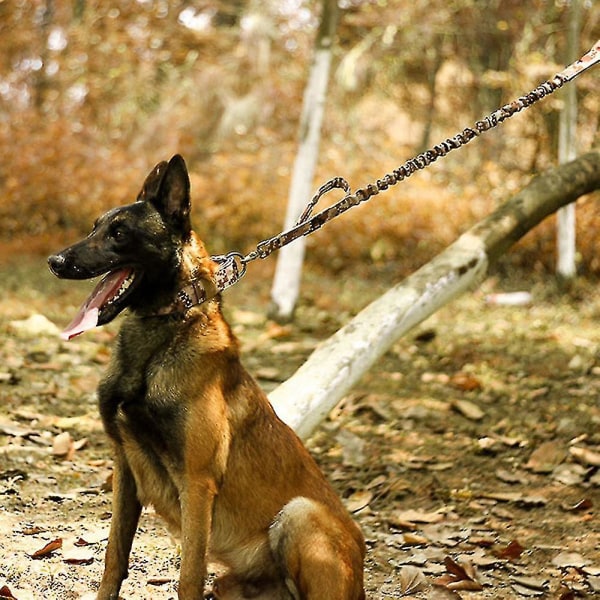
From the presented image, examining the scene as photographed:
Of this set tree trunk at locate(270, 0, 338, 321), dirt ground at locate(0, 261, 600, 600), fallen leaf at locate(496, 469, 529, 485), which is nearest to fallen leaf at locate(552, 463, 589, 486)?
dirt ground at locate(0, 261, 600, 600)

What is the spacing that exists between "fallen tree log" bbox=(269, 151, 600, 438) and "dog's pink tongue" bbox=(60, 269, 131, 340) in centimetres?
160

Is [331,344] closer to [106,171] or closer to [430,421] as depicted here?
[430,421]

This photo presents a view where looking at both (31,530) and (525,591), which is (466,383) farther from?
(31,530)

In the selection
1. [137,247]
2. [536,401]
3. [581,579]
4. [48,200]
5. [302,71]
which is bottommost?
[581,579]

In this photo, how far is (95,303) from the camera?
2854 mm

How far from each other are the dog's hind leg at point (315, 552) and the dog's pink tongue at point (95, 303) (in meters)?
0.92

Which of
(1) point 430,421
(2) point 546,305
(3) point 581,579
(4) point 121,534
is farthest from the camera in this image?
(2) point 546,305

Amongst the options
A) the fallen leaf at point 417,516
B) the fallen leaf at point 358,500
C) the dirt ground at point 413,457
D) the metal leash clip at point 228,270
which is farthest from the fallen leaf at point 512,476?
the metal leash clip at point 228,270

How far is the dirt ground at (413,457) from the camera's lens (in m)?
3.63

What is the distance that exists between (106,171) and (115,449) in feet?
29.7

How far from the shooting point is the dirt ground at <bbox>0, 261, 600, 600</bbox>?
3.63m

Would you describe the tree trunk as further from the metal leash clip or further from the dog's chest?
the dog's chest

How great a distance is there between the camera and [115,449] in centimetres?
299

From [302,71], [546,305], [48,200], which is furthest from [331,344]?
[302,71]
